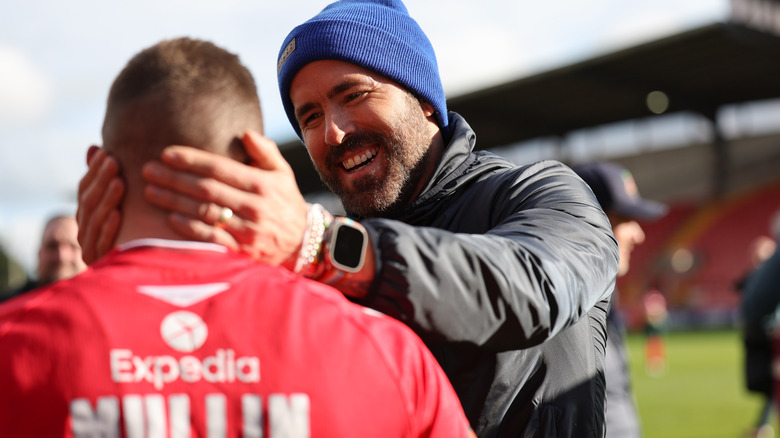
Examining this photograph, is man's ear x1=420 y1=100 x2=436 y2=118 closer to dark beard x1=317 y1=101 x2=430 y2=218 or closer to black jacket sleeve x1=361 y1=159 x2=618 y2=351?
dark beard x1=317 y1=101 x2=430 y2=218

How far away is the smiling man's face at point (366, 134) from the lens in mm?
2254

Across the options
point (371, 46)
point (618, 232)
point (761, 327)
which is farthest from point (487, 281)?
point (761, 327)

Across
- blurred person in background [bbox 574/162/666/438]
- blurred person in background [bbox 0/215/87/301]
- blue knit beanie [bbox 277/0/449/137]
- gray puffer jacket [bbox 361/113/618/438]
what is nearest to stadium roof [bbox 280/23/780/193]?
blurred person in background [bbox 574/162/666/438]

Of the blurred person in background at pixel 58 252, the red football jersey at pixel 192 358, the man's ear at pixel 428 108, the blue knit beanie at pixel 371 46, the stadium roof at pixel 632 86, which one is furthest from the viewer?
the stadium roof at pixel 632 86

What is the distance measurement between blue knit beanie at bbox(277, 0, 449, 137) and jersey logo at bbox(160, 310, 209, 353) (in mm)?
1235

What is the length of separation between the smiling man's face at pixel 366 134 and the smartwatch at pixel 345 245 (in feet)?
3.05

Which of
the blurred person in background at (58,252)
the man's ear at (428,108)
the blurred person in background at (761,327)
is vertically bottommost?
the blurred person in background at (761,327)

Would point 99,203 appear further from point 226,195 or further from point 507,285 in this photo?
point 507,285

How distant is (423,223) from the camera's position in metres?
2.09

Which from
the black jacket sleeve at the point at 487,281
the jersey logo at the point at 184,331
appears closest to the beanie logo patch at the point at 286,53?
the black jacket sleeve at the point at 487,281

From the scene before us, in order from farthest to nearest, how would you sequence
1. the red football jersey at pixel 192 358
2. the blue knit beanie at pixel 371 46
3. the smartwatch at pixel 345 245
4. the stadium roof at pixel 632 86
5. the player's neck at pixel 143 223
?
the stadium roof at pixel 632 86 < the blue knit beanie at pixel 371 46 < the smartwatch at pixel 345 245 < the player's neck at pixel 143 223 < the red football jersey at pixel 192 358

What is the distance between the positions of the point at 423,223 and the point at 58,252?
3879mm

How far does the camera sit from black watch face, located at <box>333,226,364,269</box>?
1.30 meters

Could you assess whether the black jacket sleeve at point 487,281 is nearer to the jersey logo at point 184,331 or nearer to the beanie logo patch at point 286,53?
the jersey logo at point 184,331
